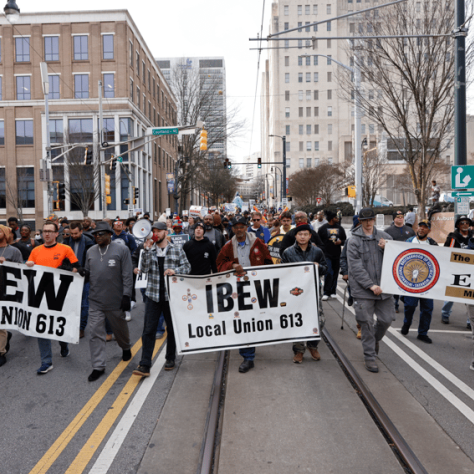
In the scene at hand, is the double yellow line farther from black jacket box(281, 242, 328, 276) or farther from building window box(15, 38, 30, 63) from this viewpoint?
building window box(15, 38, 30, 63)

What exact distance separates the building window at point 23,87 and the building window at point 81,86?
15.1 ft

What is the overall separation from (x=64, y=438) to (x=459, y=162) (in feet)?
30.1

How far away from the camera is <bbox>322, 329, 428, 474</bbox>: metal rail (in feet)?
11.5

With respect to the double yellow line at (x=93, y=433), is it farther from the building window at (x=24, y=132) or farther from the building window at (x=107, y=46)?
the building window at (x=24, y=132)

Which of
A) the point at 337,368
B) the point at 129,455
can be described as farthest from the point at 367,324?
the point at 129,455

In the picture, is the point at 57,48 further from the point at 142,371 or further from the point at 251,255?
the point at 142,371

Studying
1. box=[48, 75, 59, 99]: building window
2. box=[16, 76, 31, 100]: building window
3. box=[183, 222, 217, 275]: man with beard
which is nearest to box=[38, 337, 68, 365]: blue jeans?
box=[183, 222, 217, 275]: man with beard

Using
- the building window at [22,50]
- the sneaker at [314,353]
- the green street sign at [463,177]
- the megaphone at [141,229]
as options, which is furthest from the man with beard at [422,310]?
the building window at [22,50]

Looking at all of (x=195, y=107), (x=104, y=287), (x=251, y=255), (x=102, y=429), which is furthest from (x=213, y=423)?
(x=195, y=107)

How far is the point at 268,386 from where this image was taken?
5184 millimetres

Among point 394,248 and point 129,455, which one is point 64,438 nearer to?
point 129,455

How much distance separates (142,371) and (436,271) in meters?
4.26

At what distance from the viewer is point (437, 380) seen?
5.36 metres

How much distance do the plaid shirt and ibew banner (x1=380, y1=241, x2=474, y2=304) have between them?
2956 millimetres
